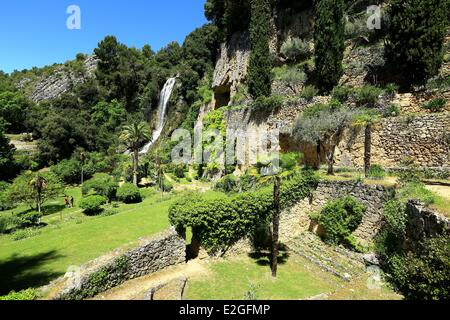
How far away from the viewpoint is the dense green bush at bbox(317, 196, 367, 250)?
12.0 metres

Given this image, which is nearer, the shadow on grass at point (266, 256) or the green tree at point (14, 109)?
the shadow on grass at point (266, 256)

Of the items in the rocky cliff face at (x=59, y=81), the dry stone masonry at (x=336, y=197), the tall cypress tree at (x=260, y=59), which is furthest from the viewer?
the rocky cliff face at (x=59, y=81)

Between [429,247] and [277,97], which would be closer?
[429,247]

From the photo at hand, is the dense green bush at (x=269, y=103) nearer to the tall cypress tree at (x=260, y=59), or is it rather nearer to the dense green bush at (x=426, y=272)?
the tall cypress tree at (x=260, y=59)

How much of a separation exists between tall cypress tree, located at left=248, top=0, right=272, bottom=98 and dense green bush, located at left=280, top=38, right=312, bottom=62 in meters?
2.61

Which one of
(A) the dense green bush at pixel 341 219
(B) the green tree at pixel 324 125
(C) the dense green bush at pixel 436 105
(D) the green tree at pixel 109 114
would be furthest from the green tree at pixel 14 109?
(C) the dense green bush at pixel 436 105

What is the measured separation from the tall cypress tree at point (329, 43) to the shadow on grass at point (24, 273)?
66.0 feet

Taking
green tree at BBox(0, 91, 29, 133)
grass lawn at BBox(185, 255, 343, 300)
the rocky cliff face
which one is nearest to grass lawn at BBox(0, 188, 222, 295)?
grass lawn at BBox(185, 255, 343, 300)

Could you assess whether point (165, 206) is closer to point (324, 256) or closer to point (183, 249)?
point (183, 249)

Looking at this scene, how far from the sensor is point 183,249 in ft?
36.3

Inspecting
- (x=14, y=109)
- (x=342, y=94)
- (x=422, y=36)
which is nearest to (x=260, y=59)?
(x=342, y=94)

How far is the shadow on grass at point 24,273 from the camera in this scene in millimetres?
9664
